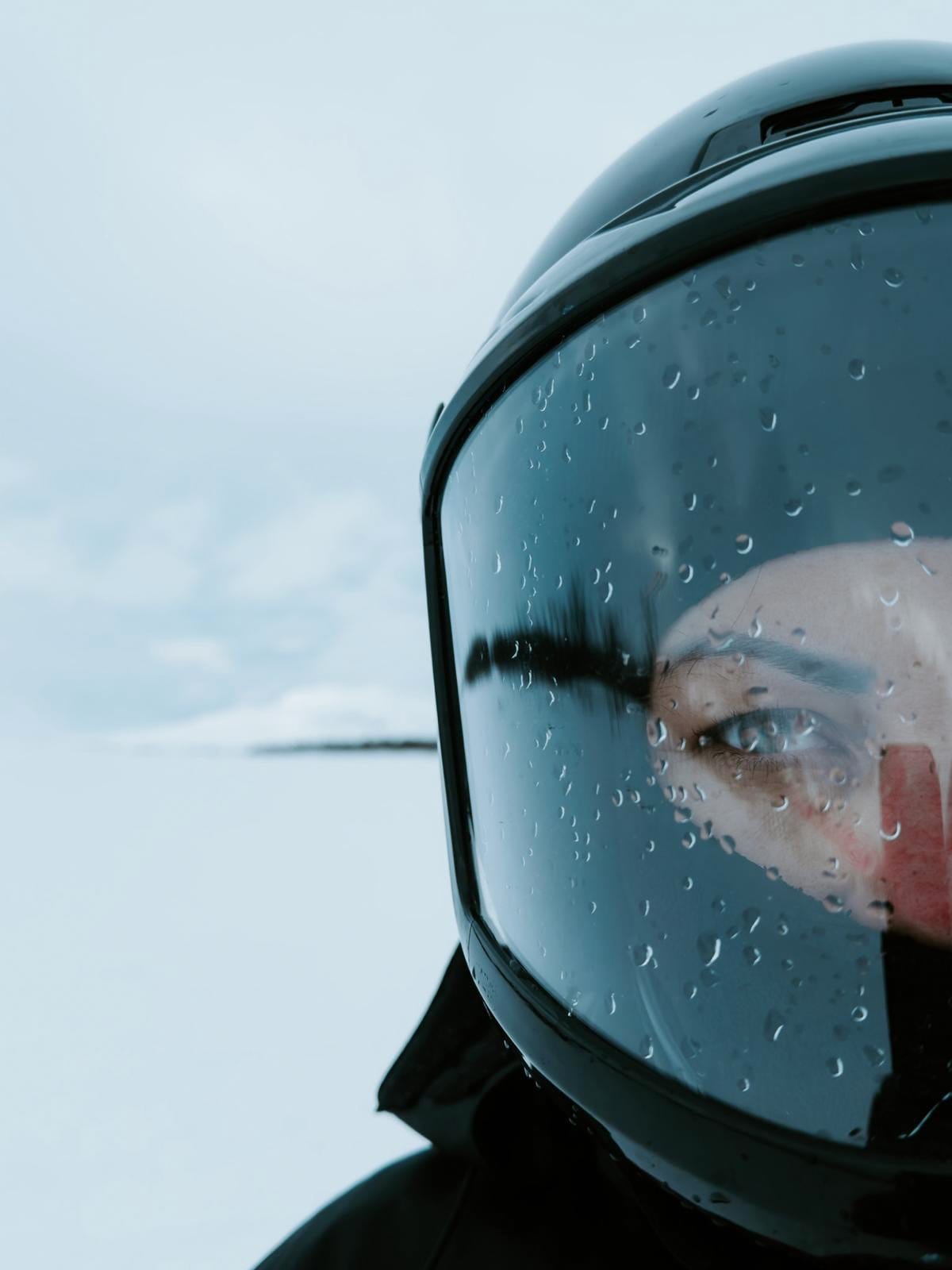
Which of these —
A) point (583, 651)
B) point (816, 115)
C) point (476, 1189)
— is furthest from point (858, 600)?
point (476, 1189)

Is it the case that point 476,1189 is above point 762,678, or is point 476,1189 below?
below

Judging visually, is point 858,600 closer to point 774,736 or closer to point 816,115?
point 774,736

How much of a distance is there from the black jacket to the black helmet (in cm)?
6

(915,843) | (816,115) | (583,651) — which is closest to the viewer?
(915,843)

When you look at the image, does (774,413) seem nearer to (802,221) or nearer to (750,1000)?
(802,221)

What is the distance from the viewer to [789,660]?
625 mm

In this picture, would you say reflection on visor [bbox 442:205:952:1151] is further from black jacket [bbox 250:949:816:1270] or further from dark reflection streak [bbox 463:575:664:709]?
black jacket [bbox 250:949:816:1270]

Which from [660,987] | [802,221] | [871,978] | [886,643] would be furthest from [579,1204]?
[802,221]

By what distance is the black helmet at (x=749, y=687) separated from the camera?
57 cm

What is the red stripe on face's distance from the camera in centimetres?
57

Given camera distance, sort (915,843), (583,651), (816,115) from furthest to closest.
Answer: (816,115) < (583,651) < (915,843)

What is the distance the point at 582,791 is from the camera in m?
0.74

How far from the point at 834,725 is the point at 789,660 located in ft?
0.17

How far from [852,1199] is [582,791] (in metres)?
0.31
